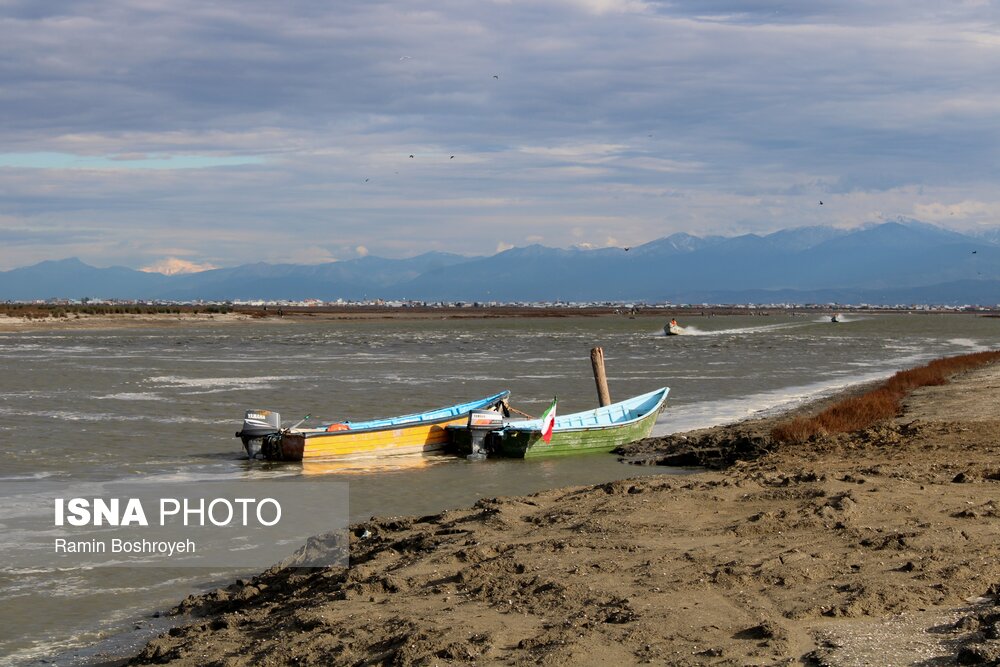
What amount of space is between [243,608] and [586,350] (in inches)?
2453

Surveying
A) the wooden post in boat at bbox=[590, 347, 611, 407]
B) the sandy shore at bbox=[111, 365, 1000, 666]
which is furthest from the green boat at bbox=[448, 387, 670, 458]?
the sandy shore at bbox=[111, 365, 1000, 666]

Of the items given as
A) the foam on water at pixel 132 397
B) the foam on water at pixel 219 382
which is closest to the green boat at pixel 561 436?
the foam on water at pixel 132 397

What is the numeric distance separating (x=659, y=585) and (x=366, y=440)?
1433 centimetres

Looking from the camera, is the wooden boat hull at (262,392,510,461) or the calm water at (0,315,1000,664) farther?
the wooden boat hull at (262,392,510,461)

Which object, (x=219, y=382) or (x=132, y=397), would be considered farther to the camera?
(x=219, y=382)

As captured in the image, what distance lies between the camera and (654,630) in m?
8.87

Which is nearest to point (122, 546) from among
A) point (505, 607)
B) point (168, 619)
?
point (168, 619)

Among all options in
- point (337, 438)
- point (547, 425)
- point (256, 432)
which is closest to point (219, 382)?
point (256, 432)

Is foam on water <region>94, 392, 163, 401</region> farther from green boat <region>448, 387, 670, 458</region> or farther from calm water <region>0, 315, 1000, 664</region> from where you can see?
green boat <region>448, 387, 670, 458</region>

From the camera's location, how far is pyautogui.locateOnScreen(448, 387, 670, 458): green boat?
23.9 metres

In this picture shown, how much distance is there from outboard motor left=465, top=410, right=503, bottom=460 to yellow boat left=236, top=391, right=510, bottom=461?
0.84m

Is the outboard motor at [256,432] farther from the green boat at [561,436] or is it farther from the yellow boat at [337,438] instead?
the green boat at [561,436]

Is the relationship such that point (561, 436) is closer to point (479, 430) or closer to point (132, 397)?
point (479, 430)

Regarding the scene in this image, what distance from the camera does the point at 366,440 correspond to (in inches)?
936
